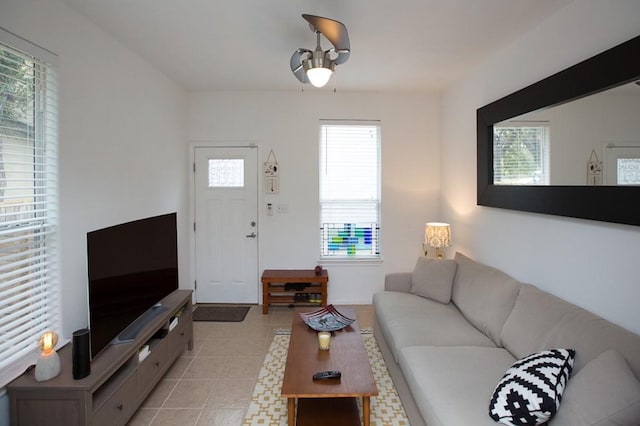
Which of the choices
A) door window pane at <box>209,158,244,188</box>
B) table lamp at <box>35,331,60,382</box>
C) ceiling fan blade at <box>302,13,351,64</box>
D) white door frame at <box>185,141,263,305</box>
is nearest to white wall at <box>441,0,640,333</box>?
ceiling fan blade at <box>302,13,351,64</box>

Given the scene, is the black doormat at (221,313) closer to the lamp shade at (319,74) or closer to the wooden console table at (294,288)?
the wooden console table at (294,288)

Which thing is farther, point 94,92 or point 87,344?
point 94,92

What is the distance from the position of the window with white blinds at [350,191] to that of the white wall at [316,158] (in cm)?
11

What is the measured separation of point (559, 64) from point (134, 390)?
3503 millimetres

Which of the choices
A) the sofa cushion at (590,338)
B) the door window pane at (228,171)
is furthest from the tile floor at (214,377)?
the sofa cushion at (590,338)

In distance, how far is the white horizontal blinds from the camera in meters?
2.51

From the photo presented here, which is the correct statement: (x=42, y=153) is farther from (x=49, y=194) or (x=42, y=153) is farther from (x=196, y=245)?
(x=196, y=245)

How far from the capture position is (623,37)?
188 centimetres

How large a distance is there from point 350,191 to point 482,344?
8.29ft

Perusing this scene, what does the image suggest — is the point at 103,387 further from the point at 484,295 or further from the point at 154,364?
the point at 484,295

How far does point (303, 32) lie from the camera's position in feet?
8.84

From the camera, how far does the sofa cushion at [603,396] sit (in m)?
1.28

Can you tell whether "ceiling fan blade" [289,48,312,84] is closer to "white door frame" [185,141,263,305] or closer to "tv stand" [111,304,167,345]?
"white door frame" [185,141,263,305]

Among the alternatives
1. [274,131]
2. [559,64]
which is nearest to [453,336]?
[559,64]
